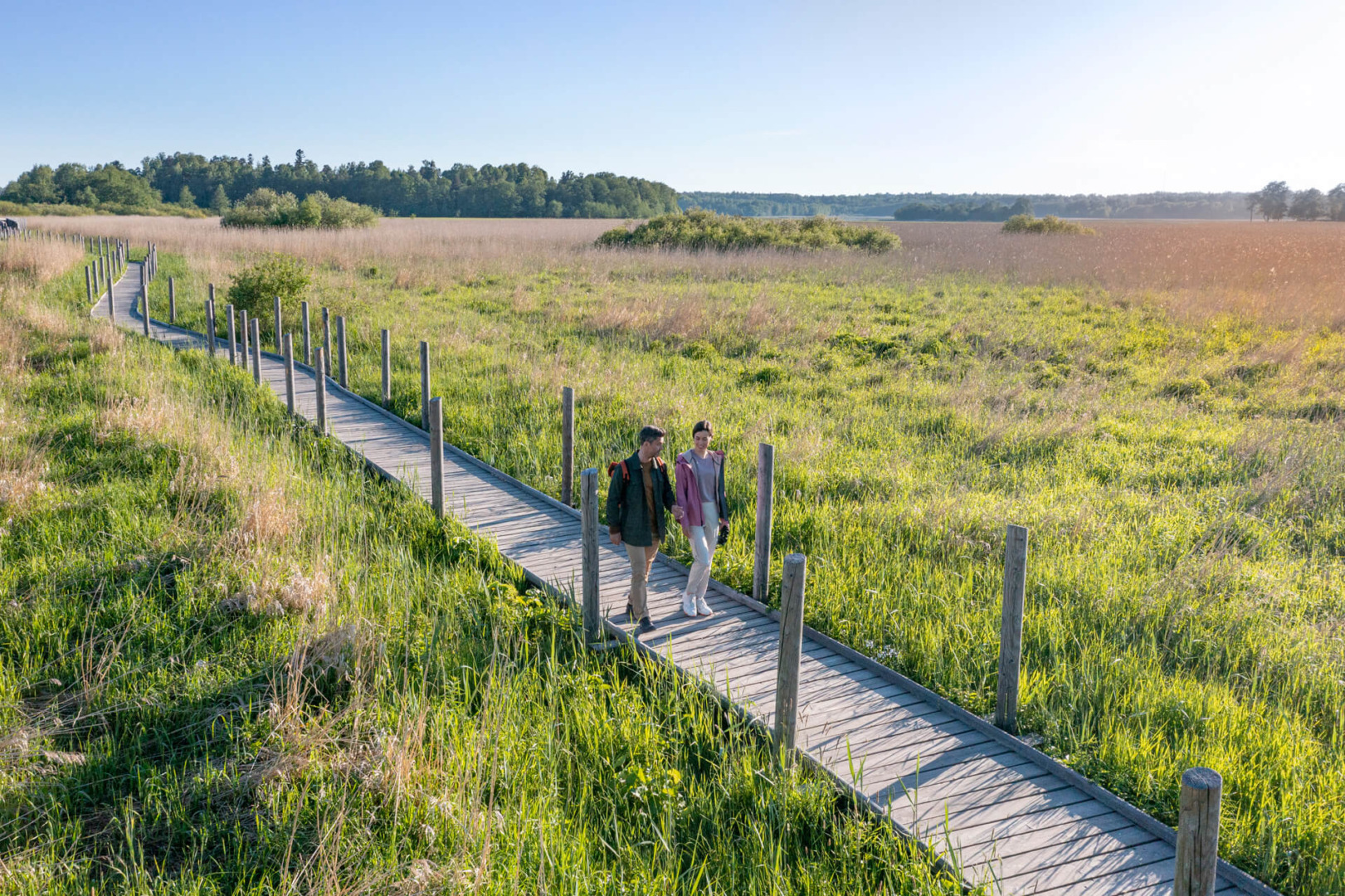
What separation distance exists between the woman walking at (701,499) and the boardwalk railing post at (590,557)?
2.40ft

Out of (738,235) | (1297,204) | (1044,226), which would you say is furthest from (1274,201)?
(738,235)

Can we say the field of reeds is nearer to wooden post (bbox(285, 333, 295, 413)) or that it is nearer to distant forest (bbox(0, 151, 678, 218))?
wooden post (bbox(285, 333, 295, 413))

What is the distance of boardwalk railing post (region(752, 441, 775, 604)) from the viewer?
7.36 m

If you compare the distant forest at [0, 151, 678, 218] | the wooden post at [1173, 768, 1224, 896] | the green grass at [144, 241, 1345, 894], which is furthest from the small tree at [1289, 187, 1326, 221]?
the wooden post at [1173, 768, 1224, 896]

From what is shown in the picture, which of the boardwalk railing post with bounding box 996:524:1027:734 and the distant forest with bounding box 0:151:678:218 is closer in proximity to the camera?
the boardwalk railing post with bounding box 996:524:1027:734

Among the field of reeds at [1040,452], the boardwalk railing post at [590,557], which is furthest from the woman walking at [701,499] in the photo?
the field of reeds at [1040,452]

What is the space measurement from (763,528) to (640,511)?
118 cm

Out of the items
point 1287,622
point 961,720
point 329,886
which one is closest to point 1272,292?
point 1287,622

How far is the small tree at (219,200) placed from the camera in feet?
316

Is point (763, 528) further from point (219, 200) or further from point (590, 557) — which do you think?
point (219, 200)

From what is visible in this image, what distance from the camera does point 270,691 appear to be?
5926 millimetres

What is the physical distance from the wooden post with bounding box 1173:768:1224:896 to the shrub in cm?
2116

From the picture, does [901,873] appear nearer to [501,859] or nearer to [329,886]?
[501,859]

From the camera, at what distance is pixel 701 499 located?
6.95 m
